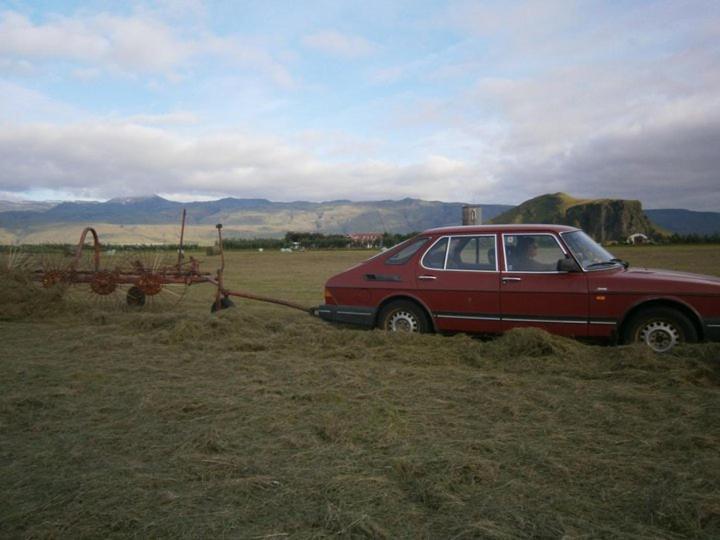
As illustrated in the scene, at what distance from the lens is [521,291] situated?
7.25 m

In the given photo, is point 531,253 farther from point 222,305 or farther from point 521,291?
point 222,305

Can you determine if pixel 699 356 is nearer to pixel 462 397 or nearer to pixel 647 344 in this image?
pixel 647 344

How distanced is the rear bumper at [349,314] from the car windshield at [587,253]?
2.74 m

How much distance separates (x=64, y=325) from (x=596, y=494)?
863 cm

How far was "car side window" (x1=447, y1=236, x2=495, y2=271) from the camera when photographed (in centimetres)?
762

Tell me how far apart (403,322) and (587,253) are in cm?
255

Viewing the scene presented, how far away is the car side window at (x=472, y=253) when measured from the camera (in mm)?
7621

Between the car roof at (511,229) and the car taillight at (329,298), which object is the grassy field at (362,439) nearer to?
the car taillight at (329,298)

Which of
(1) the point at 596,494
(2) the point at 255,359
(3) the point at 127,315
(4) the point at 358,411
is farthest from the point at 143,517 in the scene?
(3) the point at 127,315

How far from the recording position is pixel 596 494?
129 inches

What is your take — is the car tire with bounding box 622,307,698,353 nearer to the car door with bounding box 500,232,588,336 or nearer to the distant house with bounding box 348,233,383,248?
the car door with bounding box 500,232,588,336

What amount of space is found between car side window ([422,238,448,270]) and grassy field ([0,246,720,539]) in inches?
45.3

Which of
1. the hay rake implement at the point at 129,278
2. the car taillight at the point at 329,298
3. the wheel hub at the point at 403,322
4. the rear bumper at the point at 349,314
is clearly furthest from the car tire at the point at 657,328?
the hay rake implement at the point at 129,278

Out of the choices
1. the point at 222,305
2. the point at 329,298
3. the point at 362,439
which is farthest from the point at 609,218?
the point at 362,439
